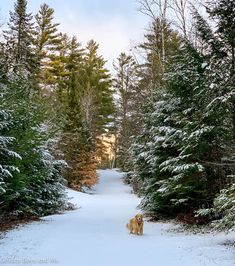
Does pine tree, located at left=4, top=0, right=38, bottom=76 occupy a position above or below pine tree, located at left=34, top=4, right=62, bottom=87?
below

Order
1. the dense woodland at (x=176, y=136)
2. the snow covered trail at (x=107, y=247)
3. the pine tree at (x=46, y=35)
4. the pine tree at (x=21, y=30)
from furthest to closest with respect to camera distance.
→ the pine tree at (x=46, y=35), the pine tree at (x=21, y=30), the dense woodland at (x=176, y=136), the snow covered trail at (x=107, y=247)

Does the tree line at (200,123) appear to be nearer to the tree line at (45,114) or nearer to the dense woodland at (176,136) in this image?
the dense woodland at (176,136)

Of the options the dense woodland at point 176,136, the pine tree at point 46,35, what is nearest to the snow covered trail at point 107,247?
the dense woodland at point 176,136

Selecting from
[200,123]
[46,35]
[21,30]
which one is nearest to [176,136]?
[200,123]

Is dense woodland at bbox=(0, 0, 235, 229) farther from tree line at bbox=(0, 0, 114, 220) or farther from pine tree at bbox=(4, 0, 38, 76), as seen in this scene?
pine tree at bbox=(4, 0, 38, 76)

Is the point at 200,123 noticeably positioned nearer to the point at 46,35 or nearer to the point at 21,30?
the point at 21,30

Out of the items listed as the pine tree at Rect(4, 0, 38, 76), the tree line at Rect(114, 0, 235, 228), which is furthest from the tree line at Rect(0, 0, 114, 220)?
the tree line at Rect(114, 0, 235, 228)

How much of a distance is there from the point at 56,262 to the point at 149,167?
1036cm

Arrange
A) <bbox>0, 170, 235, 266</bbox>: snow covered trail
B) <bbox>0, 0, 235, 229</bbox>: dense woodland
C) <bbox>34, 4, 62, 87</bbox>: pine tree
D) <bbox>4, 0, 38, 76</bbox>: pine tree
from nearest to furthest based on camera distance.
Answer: <bbox>0, 170, 235, 266</bbox>: snow covered trail
<bbox>0, 0, 235, 229</bbox>: dense woodland
<bbox>4, 0, 38, 76</bbox>: pine tree
<bbox>34, 4, 62, 87</bbox>: pine tree

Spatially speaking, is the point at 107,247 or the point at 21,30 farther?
the point at 21,30

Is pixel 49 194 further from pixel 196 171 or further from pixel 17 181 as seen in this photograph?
pixel 196 171

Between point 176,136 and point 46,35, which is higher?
point 46,35

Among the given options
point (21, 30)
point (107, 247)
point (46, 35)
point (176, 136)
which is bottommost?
point (107, 247)

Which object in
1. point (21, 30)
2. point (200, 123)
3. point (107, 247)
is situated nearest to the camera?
point (107, 247)
